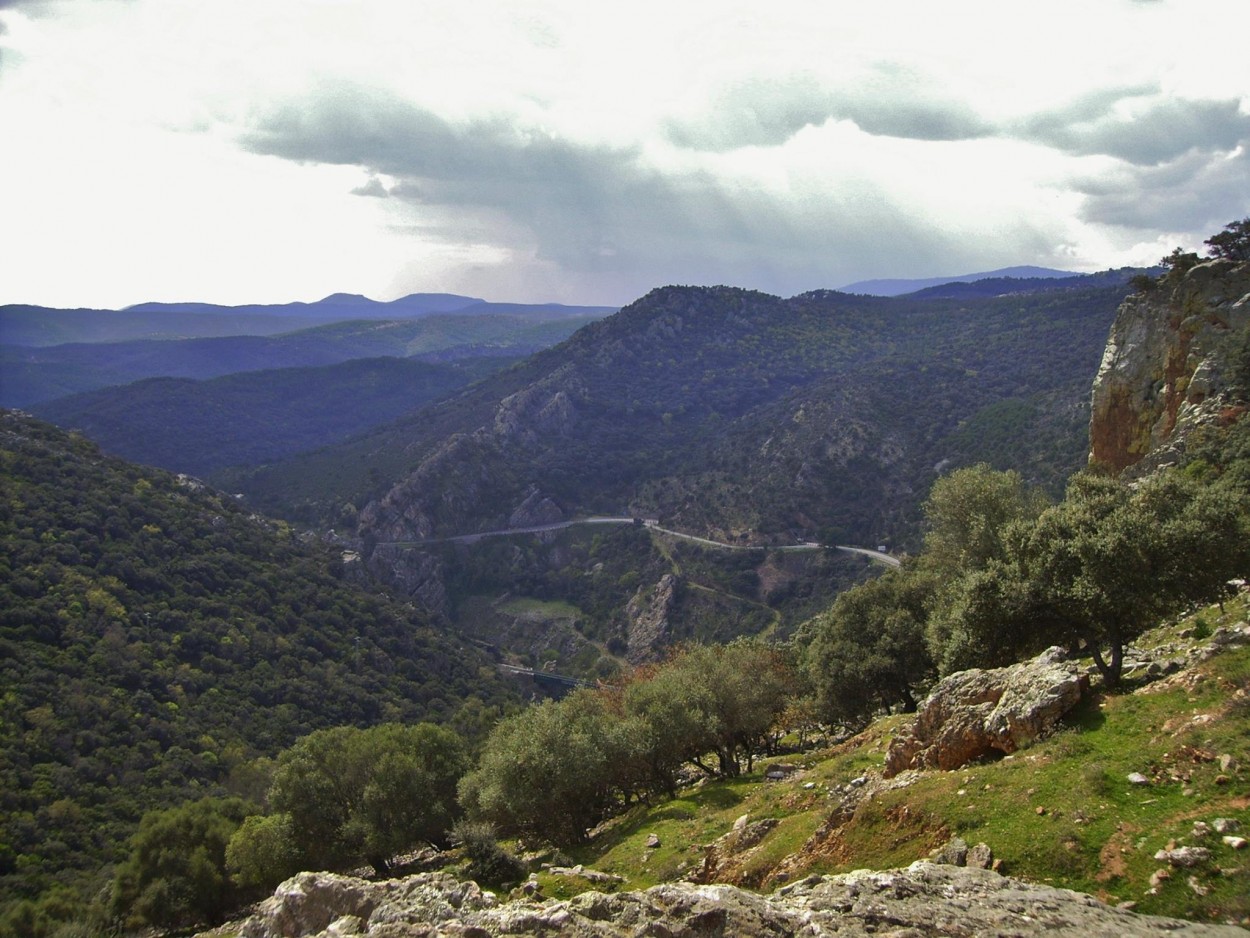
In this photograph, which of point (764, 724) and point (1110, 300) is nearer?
point (764, 724)

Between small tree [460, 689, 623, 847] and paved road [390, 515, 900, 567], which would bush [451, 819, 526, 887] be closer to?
small tree [460, 689, 623, 847]

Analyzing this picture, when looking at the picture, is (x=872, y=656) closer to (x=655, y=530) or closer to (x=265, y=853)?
(x=265, y=853)

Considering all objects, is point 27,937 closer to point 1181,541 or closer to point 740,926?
point 740,926

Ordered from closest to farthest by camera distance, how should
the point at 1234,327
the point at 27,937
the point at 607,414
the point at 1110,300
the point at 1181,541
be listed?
1. the point at 1181,541
2. the point at 27,937
3. the point at 1234,327
4. the point at 1110,300
5. the point at 607,414

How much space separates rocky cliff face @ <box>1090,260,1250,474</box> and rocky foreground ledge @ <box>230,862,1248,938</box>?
43736 mm

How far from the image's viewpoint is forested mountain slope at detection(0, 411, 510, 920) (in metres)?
50.4

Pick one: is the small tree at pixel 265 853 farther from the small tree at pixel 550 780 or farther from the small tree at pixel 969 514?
the small tree at pixel 969 514

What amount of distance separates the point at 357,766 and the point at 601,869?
70.6 feet

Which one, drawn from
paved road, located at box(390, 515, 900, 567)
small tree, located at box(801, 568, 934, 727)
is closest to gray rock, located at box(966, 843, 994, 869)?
small tree, located at box(801, 568, 934, 727)

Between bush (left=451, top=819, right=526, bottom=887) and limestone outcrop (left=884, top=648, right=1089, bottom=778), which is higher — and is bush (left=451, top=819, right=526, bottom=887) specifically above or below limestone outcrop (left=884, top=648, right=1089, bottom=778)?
below

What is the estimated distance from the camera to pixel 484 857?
2814 centimetres

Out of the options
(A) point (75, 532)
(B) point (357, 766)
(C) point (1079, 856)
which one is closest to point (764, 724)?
(B) point (357, 766)

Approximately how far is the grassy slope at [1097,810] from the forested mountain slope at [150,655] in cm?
4450

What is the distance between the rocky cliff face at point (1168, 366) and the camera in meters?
49.4
